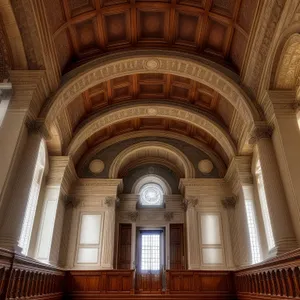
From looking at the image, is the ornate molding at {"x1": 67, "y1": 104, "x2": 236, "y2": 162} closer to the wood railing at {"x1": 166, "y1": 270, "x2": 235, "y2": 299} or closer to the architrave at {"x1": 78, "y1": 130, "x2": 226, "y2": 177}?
the architrave at {"x1": 78, "y1": 130, "x2": 226, "y2": 177}

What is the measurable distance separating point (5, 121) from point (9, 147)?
33.0 inches

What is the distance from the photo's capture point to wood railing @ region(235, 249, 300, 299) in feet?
16.6

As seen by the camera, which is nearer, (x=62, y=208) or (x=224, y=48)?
(x=224, y=48)

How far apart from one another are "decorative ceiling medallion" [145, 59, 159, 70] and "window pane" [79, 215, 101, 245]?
737 cm

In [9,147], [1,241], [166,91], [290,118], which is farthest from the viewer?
[166,91]

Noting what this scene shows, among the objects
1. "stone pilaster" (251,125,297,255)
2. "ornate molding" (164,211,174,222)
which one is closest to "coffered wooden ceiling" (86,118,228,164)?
"ornate molding" (164,211,174,222)

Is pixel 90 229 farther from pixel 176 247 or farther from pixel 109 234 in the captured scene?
pixel 176 247

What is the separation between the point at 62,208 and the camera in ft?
41.7

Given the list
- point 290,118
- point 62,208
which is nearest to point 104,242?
point 62,208

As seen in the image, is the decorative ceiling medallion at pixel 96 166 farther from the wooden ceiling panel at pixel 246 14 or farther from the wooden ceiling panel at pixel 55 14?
the wooden ceiling panel at pixel 246 14

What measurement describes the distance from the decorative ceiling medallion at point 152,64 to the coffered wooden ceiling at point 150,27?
20.1 inches

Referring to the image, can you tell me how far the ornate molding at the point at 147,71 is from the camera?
978 centimetres

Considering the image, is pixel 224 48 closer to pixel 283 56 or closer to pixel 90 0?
pixel 283 56

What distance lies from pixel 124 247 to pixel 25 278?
28.5 ft
